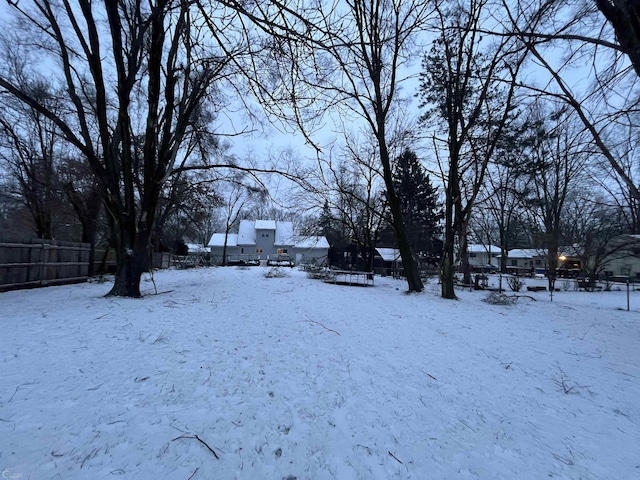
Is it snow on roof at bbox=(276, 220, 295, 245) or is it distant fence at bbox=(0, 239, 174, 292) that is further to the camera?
snow on roof at bbox=(276, 220, 295, 245)

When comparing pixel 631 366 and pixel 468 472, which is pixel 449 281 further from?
pixel 468 472

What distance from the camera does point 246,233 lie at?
5344 cm

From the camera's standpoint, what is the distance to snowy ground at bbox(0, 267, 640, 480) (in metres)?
2.03

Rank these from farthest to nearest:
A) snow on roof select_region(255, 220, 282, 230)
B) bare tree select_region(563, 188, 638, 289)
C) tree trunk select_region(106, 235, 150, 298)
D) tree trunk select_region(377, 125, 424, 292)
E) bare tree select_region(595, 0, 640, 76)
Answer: snow on roof select_region(255, 220, 282, 230)
bare tree select_region(563, 188, 638, 289)
tree trunk select_region(377, 125, 424, 292)
tree trunk select_region(106, 235, 150, 298)
bare tree select_region(595, 0, 640, 76)

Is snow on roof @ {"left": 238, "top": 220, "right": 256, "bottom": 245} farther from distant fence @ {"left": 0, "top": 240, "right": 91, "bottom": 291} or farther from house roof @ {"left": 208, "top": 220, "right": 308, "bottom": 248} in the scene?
distant fence @ {"left": 0, "top": 240, "right": 91, "bottom": 291}

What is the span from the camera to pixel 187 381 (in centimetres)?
301

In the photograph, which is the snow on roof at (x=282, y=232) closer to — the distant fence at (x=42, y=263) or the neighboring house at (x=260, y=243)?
the neighboring house at (x=260, y=243)

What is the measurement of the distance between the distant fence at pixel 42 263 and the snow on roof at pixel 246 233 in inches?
1580

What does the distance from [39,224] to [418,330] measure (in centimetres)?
1961

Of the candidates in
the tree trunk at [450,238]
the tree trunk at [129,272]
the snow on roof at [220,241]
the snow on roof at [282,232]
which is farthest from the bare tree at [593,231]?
the snow on roof at [220,241]

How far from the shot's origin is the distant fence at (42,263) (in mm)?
8133

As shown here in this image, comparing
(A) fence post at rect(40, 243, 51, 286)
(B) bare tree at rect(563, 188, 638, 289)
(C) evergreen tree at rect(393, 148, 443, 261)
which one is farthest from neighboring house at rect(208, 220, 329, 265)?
(A) fence post at rect(40, 243, 51, 286)

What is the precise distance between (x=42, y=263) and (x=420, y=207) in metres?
29.1

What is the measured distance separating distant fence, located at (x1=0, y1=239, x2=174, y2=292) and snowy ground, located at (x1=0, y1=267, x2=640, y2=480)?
3.91 m
